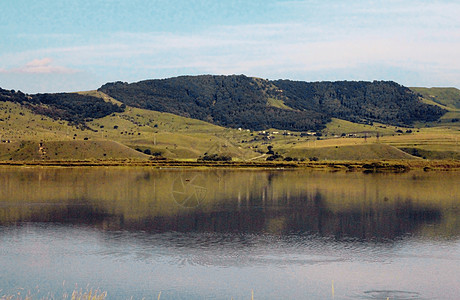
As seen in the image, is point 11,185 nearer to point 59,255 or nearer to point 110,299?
point 59,255

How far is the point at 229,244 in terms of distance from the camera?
5466 centimetres

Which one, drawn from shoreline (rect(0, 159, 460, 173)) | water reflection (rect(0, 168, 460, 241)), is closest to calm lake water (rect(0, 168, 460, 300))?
water reflection (rect(0, 168, 460, 241))

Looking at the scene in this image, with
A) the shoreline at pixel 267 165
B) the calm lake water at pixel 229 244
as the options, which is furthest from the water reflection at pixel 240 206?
→ the shoreline at pixel 267 165

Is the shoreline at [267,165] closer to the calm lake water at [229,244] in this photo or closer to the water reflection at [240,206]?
the water reflection at [240,206]

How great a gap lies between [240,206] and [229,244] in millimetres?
27956

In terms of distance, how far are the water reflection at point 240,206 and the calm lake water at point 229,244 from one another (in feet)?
0.71

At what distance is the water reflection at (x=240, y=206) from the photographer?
213ft

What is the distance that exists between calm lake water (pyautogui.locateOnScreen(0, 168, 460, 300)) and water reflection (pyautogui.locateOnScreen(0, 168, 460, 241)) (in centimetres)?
22

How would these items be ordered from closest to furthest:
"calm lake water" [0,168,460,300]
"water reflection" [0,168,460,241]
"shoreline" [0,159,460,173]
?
1. "calm lake water" [0,168,460,300]
2. "water reflection" [0,168,460,241]
3. "shoreline" [0,159,460,173]

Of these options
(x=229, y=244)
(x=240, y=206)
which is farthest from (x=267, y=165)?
(x=229, y=244)

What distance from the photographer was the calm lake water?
4066 centimetres

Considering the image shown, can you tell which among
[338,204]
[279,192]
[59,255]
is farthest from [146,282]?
[279,192]

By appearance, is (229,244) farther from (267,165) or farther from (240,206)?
(267,165)

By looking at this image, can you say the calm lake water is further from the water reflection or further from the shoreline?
the shoreline
